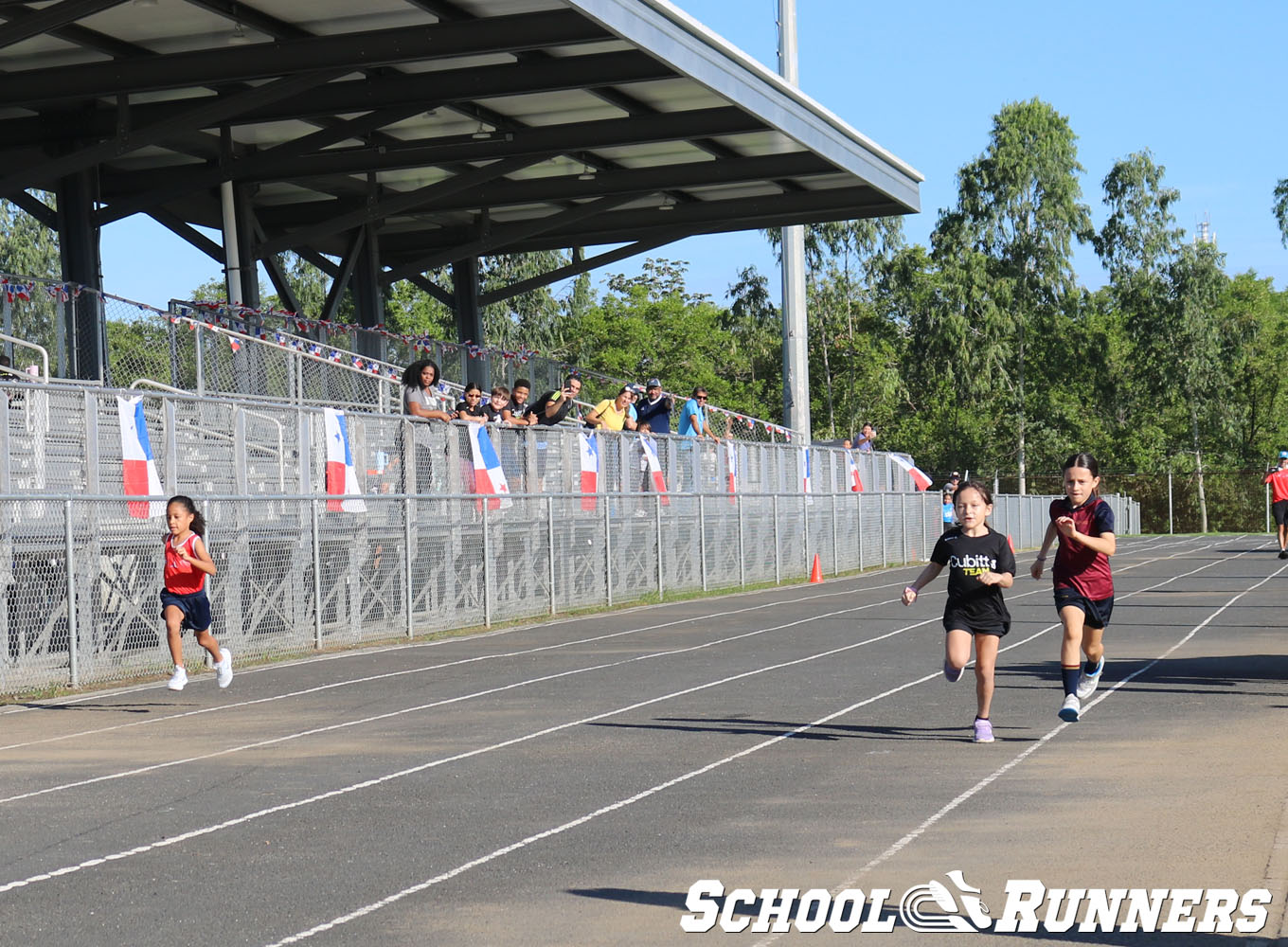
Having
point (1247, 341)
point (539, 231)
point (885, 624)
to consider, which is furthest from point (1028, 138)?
point (885, 624)

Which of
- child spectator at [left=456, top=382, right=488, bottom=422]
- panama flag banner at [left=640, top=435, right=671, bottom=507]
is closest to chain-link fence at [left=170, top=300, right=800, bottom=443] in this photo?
panama flag banner at [left=640, top=435, right=671, bottom=507]

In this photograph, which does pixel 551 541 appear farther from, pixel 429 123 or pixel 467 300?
pixel 467 300

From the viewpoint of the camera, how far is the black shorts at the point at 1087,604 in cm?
1066

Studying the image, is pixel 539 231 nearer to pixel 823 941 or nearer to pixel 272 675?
pixel 272 675

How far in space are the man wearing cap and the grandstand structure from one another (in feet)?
13.8

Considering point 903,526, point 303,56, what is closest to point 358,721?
point 303,56

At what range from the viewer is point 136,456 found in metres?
15.3

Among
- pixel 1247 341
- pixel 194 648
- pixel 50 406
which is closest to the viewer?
pixel 50 406

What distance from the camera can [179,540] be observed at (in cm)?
1309

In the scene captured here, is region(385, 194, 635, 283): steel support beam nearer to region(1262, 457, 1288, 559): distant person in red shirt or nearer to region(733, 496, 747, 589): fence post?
region(733, 496, 747, 589): fence post

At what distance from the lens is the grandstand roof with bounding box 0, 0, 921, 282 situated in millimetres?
22641

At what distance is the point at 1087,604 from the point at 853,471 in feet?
81.9

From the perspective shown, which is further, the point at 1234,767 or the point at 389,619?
the point at 389,619

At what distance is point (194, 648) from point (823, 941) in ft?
36.3
